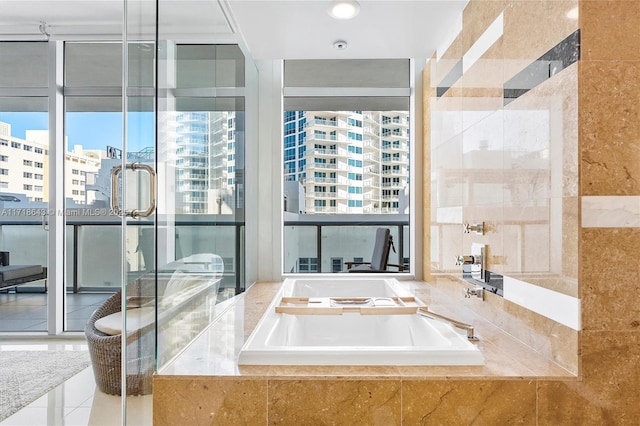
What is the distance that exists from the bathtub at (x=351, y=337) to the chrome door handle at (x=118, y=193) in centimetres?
58

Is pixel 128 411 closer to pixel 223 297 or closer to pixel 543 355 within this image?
pixel 223 297

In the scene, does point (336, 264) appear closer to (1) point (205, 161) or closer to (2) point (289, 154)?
(2) point (289, 154)

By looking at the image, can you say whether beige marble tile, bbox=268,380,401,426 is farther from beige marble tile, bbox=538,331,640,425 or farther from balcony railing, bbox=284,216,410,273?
balcony railing, bbox=284,216,410,273

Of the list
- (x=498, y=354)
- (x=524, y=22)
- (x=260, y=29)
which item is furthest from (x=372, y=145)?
(x=498, y=354)

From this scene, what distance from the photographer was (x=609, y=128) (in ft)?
4.42

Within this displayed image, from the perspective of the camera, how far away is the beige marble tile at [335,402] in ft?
4.41

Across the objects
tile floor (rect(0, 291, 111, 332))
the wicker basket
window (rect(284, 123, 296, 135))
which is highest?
window (rect(284, 123, 296, 135))

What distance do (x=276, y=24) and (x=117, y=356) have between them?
83.4 inches

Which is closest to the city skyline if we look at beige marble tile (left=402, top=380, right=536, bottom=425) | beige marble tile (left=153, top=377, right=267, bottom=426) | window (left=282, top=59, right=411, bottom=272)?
window (left=282, top=59, right=411, bottom=272)

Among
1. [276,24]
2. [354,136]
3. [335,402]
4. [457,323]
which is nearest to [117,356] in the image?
[335,402]

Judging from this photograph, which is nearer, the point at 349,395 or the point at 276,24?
the point at 349,395

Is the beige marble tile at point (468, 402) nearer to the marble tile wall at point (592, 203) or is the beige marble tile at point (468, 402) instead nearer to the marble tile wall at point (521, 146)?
the marble tile wall at point (592, 203)

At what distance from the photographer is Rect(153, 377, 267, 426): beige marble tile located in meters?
1.36

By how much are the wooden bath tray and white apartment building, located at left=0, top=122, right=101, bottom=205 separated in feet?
8.03
